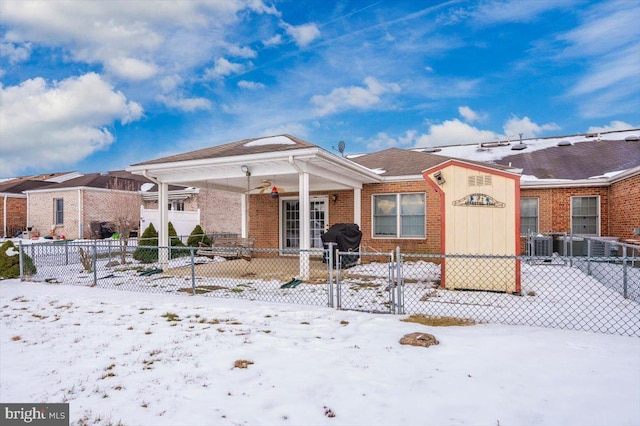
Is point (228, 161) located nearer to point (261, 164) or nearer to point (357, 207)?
point (261, 164)

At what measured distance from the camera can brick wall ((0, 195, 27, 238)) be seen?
25.6m

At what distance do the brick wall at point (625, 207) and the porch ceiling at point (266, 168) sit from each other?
24.7ft

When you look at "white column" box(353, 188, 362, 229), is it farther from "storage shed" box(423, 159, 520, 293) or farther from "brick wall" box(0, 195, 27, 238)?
"brick wall" box(0, 195, 27, 238)

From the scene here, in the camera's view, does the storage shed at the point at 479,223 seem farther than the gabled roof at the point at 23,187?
No

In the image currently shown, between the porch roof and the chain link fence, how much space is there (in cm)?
Result: 231

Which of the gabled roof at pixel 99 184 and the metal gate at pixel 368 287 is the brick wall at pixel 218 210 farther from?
the metal gate at pixel 368 287

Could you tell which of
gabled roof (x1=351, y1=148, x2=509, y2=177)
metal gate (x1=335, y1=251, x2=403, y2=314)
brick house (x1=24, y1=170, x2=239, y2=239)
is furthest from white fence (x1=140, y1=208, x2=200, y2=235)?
metal gate (x1=335, y1=251, x2=403, y2=314)

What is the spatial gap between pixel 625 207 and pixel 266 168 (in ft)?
36.2

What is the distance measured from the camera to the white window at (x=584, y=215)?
12.8m

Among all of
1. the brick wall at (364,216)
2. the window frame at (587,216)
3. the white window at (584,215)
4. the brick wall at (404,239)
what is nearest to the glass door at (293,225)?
the brick wall at (364,216)

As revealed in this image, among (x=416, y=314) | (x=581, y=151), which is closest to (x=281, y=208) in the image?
(x=416, y=314)

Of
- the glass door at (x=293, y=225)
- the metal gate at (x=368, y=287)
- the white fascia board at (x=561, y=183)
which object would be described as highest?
the white fascia board at (x=561, y=183)

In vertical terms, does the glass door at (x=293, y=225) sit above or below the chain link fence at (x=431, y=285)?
above

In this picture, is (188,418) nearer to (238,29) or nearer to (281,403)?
(281,403)
